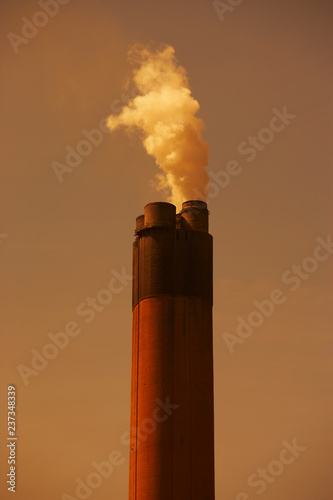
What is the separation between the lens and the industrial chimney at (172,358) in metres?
62.0

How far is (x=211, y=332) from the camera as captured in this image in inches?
2591

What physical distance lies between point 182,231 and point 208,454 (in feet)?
52.3

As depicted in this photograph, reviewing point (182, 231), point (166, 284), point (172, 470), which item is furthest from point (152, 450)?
point (182, 231)

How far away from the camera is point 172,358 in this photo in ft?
209

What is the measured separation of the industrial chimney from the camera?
61969 millimetres

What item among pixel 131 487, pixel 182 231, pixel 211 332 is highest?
pixel 182 231

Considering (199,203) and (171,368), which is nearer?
(171,368)

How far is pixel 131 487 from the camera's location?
62.9 metres

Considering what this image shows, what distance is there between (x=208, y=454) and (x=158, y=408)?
15.6 ft

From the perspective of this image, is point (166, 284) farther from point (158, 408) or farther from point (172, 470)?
point (172, 470)

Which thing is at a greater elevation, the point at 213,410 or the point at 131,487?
the point at 213,410

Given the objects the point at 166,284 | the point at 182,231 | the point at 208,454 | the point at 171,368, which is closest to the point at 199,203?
the point at 182,231

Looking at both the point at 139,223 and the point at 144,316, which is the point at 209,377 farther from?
the point at 139,223

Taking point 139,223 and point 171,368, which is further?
point 139,223
